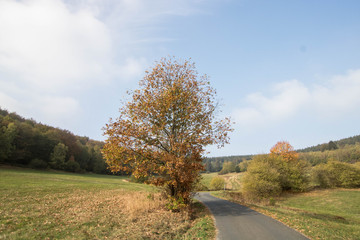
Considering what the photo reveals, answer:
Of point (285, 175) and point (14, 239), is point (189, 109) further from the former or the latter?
point (285, 175)

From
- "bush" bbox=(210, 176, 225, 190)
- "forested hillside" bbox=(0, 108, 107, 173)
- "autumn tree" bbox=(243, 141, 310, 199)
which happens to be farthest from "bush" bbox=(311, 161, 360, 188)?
"forested hillside" bbox=(0, 108, 107, 173)

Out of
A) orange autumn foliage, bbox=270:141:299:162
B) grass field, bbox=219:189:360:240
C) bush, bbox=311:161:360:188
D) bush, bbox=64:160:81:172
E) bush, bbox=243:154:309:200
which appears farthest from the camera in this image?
bush, bbox=64:160:81:172

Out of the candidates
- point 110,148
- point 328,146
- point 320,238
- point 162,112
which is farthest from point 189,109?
point 328,146

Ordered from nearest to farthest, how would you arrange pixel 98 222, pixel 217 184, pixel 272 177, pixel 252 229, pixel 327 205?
pixel 252 229 → pixel 98 222 → pixel 327 205 → pixel 272 177 → pixel 217 184

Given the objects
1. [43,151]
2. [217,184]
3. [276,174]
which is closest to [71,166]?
[43,151]

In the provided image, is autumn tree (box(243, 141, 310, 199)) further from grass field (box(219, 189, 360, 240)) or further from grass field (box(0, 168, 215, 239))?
grass field (box(0, 168, 215, 239))

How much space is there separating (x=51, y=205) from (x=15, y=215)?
352 cm

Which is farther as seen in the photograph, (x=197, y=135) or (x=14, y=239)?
(x=197, y=135)

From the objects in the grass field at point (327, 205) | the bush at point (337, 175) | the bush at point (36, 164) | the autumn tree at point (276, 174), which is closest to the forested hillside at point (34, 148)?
the bush at point (36, 164)

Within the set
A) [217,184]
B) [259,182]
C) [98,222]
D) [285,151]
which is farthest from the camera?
[217,184]

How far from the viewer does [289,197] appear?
4181 cm

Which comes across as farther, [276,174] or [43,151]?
[43,151]

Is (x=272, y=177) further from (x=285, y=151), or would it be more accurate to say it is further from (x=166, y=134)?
(x=166, y=134)

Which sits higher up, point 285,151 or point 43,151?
point 285,151
